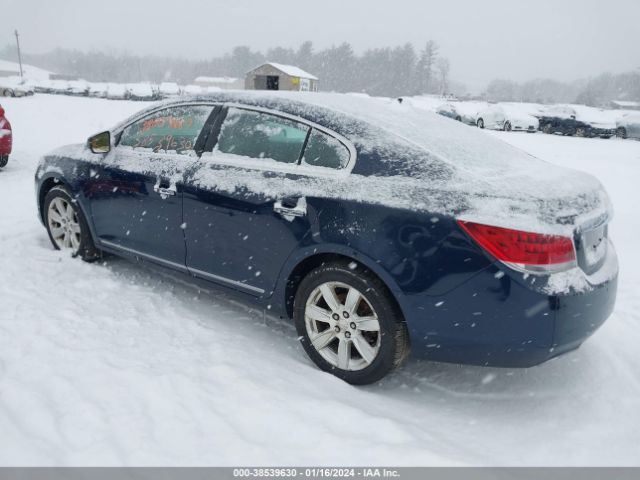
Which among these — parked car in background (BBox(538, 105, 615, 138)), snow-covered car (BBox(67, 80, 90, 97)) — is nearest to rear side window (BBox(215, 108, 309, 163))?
parked car in background (BBox(538, 105, 615, 138))

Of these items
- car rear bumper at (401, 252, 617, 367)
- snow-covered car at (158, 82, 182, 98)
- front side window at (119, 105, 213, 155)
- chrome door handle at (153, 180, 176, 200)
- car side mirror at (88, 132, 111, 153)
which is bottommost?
snow-covered car at (158, 82, 182, 98)

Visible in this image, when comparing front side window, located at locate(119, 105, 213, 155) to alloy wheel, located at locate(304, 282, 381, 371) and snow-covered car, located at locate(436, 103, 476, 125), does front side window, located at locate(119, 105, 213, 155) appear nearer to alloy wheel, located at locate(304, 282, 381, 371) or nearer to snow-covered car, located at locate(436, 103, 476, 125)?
alloy wheel, located at locate(304, 282, 381, 371)

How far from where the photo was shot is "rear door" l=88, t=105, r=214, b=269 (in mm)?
3760

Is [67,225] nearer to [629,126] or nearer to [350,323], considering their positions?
[350,323]

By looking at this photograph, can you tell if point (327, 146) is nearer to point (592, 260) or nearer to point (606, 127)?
point (592, 260)

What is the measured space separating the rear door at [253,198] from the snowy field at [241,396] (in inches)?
20.9

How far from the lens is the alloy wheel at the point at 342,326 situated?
9.55 feet

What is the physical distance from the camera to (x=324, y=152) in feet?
10.1

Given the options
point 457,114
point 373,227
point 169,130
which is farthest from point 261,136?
point 457,114

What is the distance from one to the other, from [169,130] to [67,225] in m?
1.62

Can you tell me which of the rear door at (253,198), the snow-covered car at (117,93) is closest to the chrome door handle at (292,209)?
the rear door at (253,198)

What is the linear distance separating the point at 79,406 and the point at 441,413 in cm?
196

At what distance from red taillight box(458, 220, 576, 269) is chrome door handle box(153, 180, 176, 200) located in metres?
2.24

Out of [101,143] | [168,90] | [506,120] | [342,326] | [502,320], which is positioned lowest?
[168,90]
